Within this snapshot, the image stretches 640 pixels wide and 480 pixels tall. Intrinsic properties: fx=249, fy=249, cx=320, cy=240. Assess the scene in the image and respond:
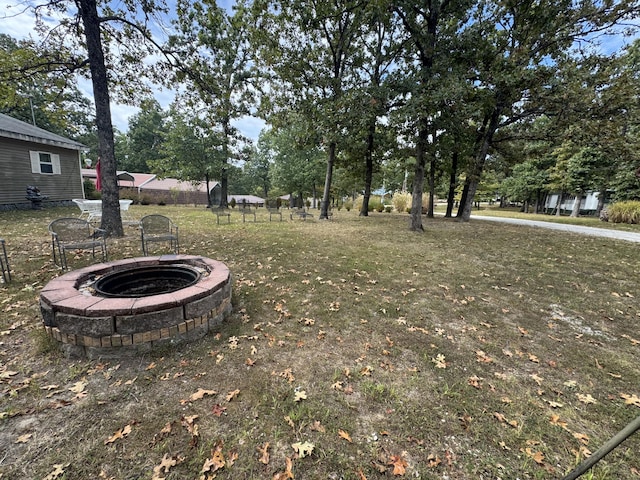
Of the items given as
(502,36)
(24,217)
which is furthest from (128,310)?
(502,36)

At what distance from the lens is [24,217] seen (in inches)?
404

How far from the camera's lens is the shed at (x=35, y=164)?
38.0 ft

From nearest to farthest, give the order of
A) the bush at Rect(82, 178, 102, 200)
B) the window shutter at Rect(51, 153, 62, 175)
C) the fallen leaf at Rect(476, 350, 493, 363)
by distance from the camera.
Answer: the fallen leaf at Rect(476, 350, 493, 363)
the window shutter at Rect(51, 153, 62, 175)
the bush at Rect(82, 178, 102, 200)

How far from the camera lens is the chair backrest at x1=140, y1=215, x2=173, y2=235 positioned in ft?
18.1

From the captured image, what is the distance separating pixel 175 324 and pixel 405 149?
14.1 m

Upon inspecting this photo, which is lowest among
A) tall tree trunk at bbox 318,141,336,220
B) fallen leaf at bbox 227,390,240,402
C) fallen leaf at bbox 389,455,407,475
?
fallen leaf at bbox 389,455,407,475

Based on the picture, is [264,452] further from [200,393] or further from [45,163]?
[45,163]

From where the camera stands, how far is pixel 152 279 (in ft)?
12.6

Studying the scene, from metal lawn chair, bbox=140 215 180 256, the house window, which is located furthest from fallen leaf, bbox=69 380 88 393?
the house window

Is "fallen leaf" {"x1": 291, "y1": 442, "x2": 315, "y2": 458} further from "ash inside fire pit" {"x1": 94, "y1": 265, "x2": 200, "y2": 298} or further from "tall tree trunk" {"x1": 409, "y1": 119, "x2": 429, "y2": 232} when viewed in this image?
"tall tree trunk" {"x1": 409, "y1": 119, "x2": 429, "y2": 232}

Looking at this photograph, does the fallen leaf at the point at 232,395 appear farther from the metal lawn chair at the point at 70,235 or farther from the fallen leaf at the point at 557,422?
the metal lawn chair at the point at 70,235

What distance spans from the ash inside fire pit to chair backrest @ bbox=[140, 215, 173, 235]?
84.7 inches

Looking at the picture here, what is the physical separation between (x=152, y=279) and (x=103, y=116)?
590 centimetres

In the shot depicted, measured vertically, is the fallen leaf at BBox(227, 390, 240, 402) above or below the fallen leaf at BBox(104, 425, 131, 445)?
above
